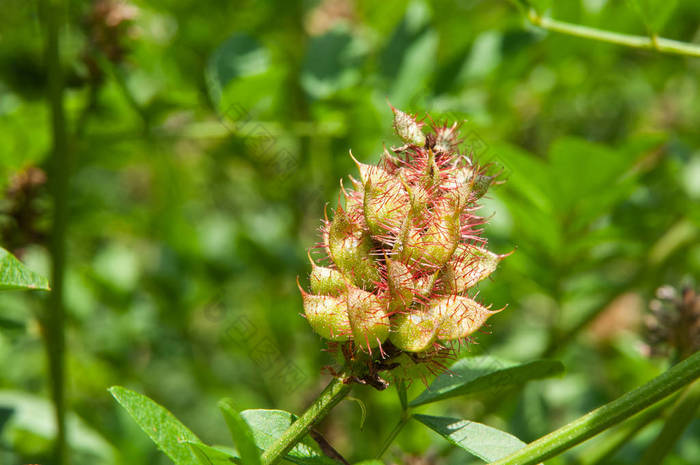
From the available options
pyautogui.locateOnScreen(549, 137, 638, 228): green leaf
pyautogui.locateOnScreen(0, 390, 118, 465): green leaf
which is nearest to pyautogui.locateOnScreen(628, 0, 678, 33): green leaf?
pyautogui.locateOnScreen(549, 137, 638, 228): green leaf

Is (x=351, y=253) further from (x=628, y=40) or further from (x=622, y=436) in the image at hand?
(x=628, y=40)

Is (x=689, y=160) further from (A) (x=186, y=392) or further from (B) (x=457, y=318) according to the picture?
(A) (x=186, y=392)

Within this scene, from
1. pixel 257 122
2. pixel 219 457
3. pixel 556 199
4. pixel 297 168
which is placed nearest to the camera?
pixel 219 457

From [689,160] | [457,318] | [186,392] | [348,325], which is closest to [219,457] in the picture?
[348,325]

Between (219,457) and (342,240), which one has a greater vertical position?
(342,240)

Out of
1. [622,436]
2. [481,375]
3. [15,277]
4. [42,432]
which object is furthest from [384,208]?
[42,432]

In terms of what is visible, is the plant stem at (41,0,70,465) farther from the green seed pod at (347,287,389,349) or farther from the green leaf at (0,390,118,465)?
the green seed pod at (347,287,389,349)
